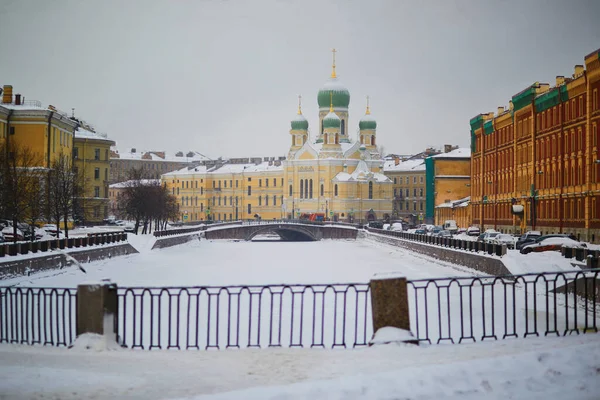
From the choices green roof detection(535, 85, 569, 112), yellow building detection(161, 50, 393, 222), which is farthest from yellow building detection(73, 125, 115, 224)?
green roof detection(535, 85, 569, 112)

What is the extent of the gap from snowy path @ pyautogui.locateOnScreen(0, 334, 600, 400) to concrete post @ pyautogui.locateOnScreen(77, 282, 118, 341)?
1.32 ft

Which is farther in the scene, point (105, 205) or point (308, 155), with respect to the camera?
A: point (308, 155)

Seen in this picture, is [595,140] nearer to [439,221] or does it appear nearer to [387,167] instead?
[439,221]

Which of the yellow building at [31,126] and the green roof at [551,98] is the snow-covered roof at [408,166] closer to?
the green roof at [551,98]

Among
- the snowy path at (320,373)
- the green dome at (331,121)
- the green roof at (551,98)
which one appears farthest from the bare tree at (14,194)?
the green dome at (331,121)

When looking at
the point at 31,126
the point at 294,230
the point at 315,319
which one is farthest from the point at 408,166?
the point at 315,319

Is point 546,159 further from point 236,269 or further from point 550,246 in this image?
point 550,246

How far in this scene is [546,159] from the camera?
57.8 metres

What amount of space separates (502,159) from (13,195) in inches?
1750

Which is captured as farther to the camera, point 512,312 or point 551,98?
point 551,98

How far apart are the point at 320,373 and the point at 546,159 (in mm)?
49196

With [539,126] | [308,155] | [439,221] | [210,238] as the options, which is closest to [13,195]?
[539,126]

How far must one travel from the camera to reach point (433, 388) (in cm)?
1062

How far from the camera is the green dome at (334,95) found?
5143 inches
